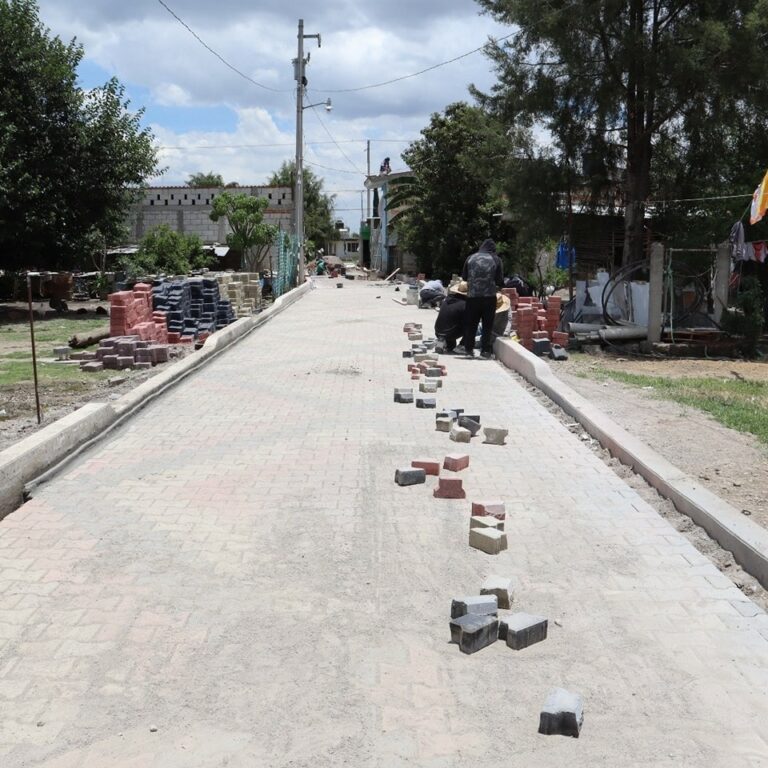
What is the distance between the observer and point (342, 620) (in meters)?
3.98

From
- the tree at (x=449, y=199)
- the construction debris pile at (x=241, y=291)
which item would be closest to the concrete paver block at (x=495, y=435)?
the construction debris pile at (x=241, y=291)

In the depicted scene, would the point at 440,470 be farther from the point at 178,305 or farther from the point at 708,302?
the point at 708,302

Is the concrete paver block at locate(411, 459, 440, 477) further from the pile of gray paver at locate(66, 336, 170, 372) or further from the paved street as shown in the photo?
the pile of gray paver at locate(66, 336, 170, 372)

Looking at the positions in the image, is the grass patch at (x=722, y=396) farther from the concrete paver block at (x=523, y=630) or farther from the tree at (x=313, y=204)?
the tree at (x=313, y=204)

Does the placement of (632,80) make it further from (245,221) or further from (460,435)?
(245,221)

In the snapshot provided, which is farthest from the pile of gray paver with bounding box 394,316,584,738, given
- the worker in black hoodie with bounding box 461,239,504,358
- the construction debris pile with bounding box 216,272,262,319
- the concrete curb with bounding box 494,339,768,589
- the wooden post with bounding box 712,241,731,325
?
the construction debris pile with bounding box 216,272,262,319

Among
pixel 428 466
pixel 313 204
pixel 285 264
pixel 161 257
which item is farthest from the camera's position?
pixel 313 204

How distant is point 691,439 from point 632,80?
1276 cm

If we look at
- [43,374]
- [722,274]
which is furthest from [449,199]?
[43,374]

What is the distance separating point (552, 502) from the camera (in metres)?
5.85

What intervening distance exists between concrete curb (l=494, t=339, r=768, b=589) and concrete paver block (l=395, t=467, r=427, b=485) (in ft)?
5.48

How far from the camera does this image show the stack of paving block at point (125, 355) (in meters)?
12.1

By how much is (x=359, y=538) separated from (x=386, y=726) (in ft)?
6.57

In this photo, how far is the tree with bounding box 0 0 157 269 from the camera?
20.3 meters
